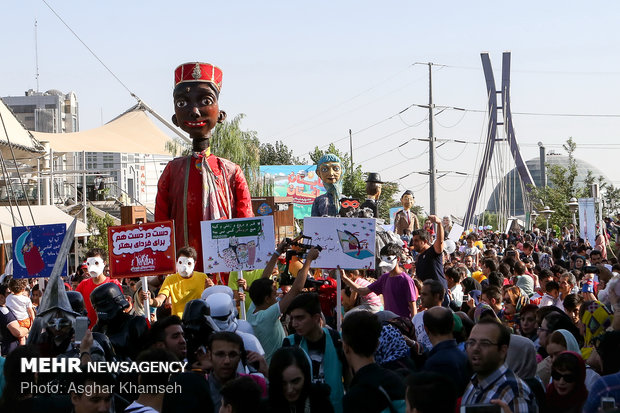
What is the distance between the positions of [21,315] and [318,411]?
6.62 metres

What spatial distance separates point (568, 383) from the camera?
5.25 m

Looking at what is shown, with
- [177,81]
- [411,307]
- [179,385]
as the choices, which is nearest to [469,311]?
[411,307]

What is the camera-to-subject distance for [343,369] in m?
5.48

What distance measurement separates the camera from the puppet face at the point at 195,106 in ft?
37.4

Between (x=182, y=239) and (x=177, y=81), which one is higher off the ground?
(x=177, y=81)

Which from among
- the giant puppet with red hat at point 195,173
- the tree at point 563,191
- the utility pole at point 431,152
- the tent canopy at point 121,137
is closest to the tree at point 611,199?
the tree at point 563,191

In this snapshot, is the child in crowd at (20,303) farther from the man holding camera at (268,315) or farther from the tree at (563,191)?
the tree at (563,191)

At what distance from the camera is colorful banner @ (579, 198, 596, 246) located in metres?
21.4

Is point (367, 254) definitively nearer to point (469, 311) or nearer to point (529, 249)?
point (469, 311)

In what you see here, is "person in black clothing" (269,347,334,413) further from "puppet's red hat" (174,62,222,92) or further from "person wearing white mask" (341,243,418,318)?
"puppet's red hat" (174,62,222,92)

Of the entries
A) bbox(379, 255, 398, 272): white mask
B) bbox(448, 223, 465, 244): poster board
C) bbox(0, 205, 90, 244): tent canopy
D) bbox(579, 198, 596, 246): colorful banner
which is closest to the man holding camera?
bbox(379, 255, 398, 272): white mask

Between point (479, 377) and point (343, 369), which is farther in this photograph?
point (343, 369)

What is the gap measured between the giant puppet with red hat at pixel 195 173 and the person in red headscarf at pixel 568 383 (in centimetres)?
654

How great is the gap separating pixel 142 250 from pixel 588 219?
1529 cm
